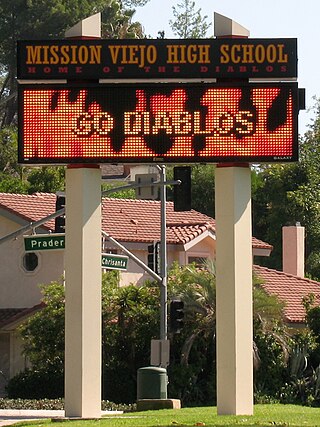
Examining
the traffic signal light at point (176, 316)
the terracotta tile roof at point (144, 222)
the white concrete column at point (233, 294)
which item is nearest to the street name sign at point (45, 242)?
the traffic signal light at point (176, 316)

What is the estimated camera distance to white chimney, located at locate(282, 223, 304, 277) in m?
59.1

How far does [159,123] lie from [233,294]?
2949 mm

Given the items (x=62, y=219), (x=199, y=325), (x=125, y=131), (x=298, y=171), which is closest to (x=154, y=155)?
(x=125, y=131)

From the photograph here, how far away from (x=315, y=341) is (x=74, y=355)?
24014 mm

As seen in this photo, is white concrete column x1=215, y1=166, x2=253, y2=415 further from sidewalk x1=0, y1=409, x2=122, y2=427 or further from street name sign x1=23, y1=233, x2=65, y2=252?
street name sign x1=23, y1=233, x2=65, y2=252

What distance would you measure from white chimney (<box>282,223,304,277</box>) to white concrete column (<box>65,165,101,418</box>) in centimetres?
3628

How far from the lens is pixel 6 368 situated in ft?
168

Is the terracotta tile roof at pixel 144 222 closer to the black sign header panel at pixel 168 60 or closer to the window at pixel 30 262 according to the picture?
the window at pixel 30 262

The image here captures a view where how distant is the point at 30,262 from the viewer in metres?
52.8

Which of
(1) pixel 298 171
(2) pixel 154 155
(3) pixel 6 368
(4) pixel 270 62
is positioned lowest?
(3) pixel 6 368

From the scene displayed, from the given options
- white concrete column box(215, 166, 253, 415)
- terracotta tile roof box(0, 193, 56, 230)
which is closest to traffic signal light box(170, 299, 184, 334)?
terracotta tile roof box(0, 193, 56, 230)

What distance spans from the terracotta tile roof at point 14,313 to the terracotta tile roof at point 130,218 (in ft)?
9.42

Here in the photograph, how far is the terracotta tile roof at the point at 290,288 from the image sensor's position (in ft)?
169

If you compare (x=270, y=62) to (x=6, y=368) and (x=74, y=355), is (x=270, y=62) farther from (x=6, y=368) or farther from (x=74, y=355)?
(x=6, y=368)
